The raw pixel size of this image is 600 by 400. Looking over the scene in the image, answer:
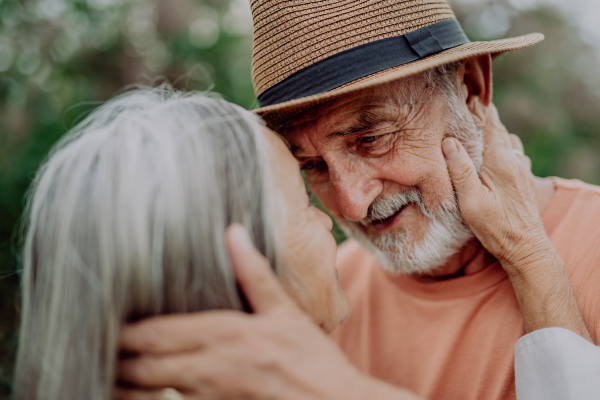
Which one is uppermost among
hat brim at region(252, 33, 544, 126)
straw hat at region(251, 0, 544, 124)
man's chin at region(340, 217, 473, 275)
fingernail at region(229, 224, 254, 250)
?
straw hat at region(251, 0, 544, 124)

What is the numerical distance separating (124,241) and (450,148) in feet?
4.41

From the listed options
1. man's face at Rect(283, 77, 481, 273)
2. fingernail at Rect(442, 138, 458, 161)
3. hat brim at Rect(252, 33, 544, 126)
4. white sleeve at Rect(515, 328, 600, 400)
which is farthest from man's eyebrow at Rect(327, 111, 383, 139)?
white sleeve at Rect(515, 328, 600, 400)

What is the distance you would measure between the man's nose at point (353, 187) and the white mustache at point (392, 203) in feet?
0.31

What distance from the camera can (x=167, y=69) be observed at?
5133mm

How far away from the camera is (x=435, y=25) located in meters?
1.62

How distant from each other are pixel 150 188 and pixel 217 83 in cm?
393

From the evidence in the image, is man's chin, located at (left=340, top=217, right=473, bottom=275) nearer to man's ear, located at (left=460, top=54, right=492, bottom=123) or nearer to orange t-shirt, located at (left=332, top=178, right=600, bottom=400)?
orange t-shirt, located at (left=332, top=178, right=600, bottom=400)

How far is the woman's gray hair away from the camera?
1042mm

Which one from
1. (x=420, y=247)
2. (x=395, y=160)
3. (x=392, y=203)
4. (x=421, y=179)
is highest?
(x=395, y=160)

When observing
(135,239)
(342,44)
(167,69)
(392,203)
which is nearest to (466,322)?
(392,203)

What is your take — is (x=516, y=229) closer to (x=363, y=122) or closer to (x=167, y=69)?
(x=363, y=122)

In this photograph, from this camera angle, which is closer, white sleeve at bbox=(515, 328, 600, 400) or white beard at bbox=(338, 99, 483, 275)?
white sleeve at bbox=(515, 328, 600, 400)

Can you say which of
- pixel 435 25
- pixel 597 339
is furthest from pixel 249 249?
pixel 597 339

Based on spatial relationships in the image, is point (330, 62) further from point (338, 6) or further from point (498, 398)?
point (498, 398)
